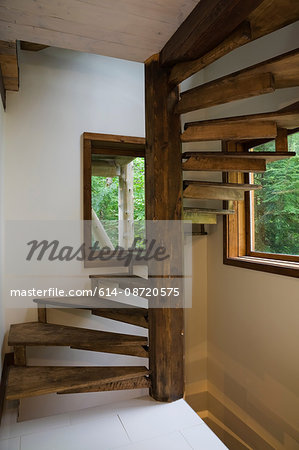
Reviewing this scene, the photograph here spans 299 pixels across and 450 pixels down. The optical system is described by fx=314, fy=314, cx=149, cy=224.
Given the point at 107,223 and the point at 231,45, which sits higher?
the point at 231,45

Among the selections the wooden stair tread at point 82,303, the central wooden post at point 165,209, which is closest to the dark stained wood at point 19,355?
the wooden stair tread at point 82,303

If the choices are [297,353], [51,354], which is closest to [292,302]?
[297,353]

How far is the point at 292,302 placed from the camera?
2268 millimetres

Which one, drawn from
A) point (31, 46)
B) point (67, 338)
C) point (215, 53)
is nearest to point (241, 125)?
point (215, 53)

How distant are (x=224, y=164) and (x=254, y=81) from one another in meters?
0.67

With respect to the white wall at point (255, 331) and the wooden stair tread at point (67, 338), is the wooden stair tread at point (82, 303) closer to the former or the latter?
the wooden stair tread at point (67, 338)

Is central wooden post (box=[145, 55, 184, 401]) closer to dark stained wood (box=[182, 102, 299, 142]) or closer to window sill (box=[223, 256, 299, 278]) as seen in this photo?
dark stained wood (box=[182, 102, 299, 142])

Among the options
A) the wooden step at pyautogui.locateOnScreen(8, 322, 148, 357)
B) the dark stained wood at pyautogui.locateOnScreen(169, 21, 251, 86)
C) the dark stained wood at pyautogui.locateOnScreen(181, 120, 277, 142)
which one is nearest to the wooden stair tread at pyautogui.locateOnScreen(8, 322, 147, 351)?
the wooden step at pyautogui.locateOnScreen(8, 322, 148, 357)

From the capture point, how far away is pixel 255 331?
2652 millimetres

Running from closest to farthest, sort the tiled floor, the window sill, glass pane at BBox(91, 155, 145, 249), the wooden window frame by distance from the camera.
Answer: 1. the tiled floor
2. the window sill
3. the wooden window frame
4. glass pane at BBox(91, 155, 145, 249)

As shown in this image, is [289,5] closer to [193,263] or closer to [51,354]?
[193,263]

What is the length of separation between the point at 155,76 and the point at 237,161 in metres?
0.80

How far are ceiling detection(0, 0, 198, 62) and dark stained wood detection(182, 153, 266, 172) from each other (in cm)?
75

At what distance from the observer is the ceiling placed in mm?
1565
